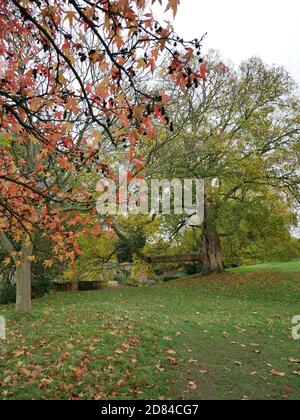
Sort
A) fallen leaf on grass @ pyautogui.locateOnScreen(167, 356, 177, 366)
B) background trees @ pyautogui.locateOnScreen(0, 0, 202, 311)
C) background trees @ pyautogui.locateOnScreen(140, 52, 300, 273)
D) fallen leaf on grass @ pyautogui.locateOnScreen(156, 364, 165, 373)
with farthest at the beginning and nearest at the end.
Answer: background trees @ pyautogui.locateOnScreen(140, 52, 300, 273) → fallen leaf on grass @ pyautogui.locateOnScreen(167, 356, 177, 366) → fallen leaf on grass @ pyautogui.locateOnScreen(156, 364, 165, 373) → background trees @ pyautogui.locateOnScreen(0, 0, 202, 311)

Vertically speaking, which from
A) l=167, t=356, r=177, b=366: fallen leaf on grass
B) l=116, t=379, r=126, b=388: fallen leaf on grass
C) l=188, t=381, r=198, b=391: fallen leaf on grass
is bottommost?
l=188, t=381, r=198, b=391: fallen leaf on grass

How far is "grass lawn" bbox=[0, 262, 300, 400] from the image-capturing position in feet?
16.7

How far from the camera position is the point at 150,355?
6430 mm

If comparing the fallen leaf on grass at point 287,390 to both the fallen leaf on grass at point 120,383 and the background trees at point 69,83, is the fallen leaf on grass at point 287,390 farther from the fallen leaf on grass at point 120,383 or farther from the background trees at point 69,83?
the background trees at point 69,83

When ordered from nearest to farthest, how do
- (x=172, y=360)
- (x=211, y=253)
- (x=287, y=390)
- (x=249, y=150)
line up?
(x=287, y=390) < (x=172, y=360) < (x=249, y=150) < (x=211, y=253)

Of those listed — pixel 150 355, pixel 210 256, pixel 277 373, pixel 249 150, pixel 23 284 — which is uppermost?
pixel 249 150

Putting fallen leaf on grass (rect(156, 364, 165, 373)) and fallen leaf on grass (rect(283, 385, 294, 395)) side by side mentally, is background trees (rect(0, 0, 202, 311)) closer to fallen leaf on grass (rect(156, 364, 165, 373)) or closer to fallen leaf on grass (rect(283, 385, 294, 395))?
fallen leaf on grass (rect(156, 364, 165, 373))

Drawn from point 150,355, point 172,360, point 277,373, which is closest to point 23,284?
point 150,355

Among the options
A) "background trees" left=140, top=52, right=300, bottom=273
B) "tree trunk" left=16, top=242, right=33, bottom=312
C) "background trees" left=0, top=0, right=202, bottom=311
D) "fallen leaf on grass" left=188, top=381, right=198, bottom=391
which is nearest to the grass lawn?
"fallen leaf on grass" left=188, top=381, right=198, bottom=391

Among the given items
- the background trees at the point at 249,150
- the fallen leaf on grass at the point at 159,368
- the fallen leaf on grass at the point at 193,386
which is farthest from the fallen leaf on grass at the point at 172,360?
the background trees at the point at 249,150

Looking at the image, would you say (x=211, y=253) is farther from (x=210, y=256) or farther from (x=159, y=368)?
(x=159, y=368)

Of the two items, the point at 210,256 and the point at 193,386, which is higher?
the point at 210,256
